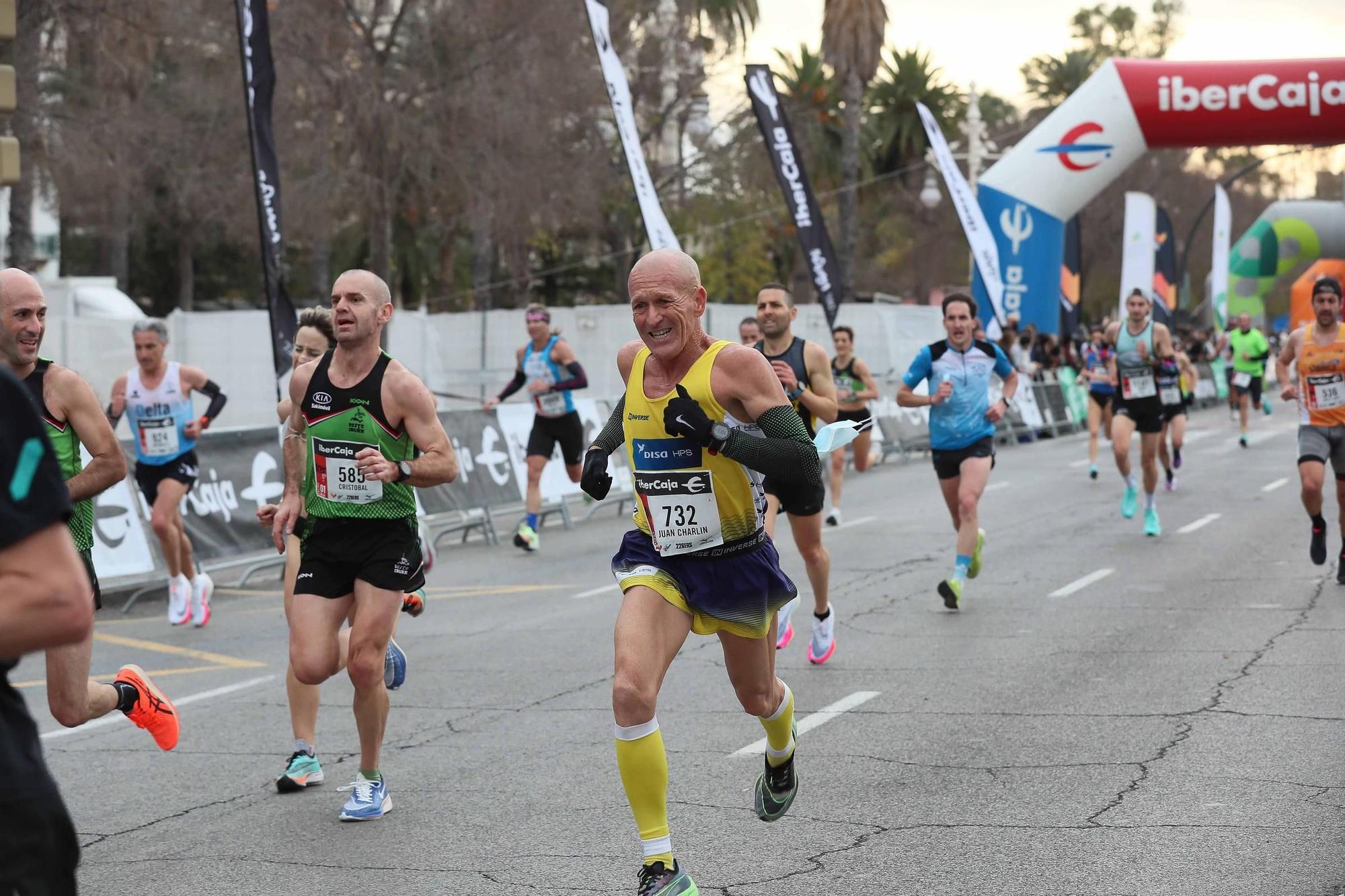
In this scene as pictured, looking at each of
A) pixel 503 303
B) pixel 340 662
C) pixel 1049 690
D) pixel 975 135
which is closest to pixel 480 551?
pixel 1049 690

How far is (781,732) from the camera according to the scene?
5246mm

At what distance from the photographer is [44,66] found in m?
28.4

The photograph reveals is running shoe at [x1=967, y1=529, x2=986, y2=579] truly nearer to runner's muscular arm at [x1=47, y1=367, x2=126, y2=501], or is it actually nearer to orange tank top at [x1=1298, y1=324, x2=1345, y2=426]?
orange tank top at [x1=1298, y1=324, x2=1345, y2=426]

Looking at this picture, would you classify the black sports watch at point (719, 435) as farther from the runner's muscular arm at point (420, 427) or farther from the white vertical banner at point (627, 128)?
the white vertical banner at point (627, 128)

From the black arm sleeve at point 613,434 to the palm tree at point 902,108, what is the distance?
49.2 metres

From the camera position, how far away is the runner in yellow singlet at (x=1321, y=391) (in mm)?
10742

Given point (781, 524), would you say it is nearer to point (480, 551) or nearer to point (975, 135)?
point (480, 551)

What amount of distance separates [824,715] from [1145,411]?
818 cm

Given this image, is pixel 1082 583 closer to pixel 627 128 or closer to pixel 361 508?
pixel 361 508

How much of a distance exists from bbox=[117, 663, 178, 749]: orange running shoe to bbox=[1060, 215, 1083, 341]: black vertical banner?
29.3m

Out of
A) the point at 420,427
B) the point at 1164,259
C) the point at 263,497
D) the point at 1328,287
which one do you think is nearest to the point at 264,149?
the point at 263,497

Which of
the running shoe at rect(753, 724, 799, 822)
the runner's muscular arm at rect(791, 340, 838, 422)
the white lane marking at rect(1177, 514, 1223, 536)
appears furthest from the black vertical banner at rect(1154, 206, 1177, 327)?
the running shoe at rect(753, 724, 799, 822)

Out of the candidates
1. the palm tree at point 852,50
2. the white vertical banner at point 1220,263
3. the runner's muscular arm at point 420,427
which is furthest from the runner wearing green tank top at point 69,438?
the white vertical banner at point 1220,263

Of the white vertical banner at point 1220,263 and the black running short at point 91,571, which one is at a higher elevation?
the white vertical banner at point 1220,263
